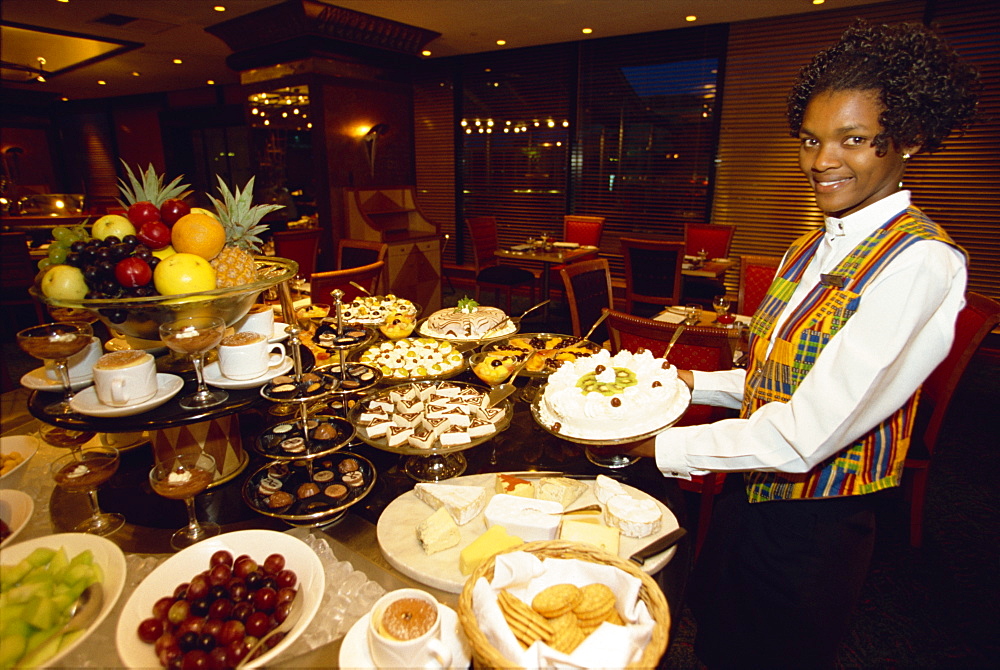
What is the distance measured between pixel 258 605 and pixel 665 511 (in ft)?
3.06

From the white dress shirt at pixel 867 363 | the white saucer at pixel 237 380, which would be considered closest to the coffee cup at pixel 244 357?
the white saucer at pixel 237 380

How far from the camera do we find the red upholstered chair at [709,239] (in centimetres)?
600

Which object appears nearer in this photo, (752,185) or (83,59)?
(752,185)

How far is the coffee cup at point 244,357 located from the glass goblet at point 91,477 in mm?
333

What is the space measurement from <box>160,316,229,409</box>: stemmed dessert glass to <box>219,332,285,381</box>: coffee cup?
5cm

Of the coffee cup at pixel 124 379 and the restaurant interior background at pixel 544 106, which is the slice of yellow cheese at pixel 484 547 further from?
the restaurant interior background at pixel 544 106

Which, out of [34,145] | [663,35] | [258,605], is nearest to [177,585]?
[258,605]

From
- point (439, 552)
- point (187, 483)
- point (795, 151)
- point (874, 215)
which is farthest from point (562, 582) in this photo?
point (795, 151)

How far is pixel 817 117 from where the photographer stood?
4.00 ft

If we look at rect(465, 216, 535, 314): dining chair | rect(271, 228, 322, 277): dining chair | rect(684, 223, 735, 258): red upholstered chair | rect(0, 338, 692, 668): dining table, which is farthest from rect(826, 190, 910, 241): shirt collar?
rect(465, 216, 535, 314): dining chair

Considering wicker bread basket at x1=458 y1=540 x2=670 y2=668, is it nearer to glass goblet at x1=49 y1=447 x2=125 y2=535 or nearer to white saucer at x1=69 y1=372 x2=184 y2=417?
white saucer at x1=69 y1=372 x2=184 y2=417

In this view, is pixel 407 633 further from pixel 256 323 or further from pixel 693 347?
pixel 693 347

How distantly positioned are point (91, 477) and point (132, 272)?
19.3 inches

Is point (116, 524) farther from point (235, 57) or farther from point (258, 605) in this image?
point (235, 57)
